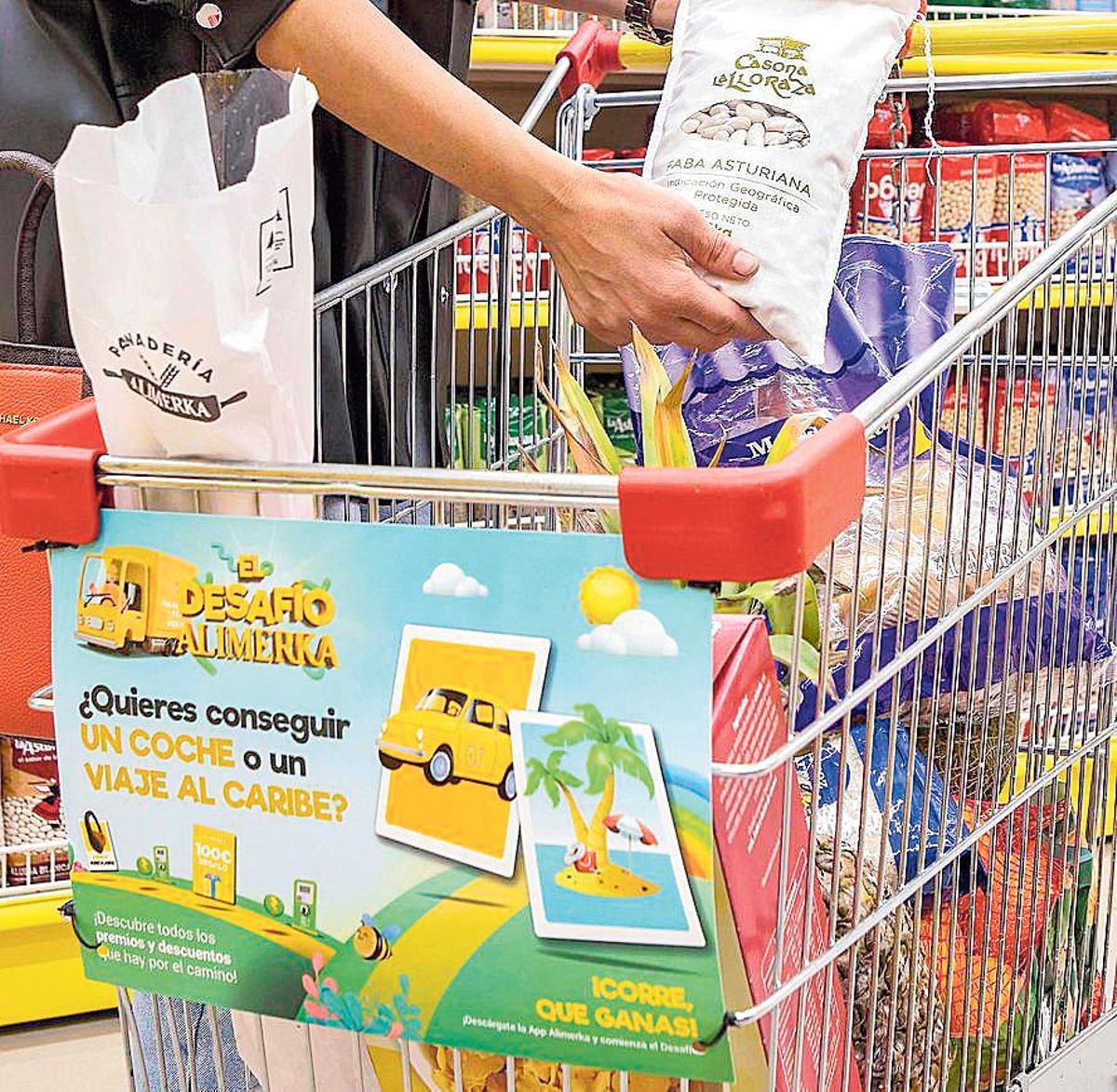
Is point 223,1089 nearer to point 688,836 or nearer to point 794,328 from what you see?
point 688,836

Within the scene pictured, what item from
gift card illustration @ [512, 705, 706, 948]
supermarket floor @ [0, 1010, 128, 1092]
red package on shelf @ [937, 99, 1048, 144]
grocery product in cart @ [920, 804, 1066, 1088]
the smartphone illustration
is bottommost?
supermarket floor @ [0, 1010, 128, 1092]

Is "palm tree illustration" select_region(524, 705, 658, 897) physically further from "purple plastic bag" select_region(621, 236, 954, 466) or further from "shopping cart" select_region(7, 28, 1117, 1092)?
"purple plastic bag" select_region(621, 236, 954, 466)

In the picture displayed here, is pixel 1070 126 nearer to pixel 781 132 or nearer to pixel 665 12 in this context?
pixel 665 12

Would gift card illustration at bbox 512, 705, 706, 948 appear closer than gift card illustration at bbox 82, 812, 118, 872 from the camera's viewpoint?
Yes

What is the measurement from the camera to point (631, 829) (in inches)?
25.2

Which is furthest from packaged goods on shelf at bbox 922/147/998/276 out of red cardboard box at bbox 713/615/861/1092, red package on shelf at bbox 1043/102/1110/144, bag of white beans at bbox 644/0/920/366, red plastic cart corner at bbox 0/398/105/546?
red plastic cart corner at bbox 0/398/105/546

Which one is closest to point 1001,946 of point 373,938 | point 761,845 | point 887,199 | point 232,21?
point 761,845

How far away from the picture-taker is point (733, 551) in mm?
605

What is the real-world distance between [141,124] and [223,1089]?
52cm

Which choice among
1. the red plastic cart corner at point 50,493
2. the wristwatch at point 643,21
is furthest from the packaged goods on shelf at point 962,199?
the red plastic cart corner at point 50,493

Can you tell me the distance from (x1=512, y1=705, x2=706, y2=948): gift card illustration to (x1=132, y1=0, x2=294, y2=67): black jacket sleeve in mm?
468

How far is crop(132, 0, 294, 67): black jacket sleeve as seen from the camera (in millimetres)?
869

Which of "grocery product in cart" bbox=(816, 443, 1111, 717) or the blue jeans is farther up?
"grocery product in cart" bbox=(816, 443, 1111, 717)

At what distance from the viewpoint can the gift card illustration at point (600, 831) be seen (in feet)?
2.09
